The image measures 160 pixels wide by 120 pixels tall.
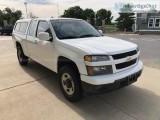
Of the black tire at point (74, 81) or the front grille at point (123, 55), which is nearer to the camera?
the front grille at point (123, 55)

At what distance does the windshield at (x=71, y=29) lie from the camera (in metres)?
4.42

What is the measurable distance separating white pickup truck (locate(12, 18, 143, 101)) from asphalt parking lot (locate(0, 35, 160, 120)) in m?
0.37

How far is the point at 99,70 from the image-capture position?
11.1ft

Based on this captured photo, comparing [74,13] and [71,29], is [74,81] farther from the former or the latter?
[74,13]

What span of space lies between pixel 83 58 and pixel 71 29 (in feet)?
4.94

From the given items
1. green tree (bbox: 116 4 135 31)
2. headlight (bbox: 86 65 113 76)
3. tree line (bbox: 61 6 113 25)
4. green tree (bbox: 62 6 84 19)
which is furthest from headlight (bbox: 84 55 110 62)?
green tree (bbox: 62 6 84 19)

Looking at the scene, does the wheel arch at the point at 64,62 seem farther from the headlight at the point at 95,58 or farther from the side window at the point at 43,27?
the side window at the point at 43,27

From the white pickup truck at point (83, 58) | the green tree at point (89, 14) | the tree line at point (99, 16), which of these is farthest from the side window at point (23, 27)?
the green tree at point (89, 14)

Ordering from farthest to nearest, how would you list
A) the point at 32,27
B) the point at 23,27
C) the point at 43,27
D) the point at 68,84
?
1. the point at 23,27
2. the point at 32,27
3. the point at 43,27
4. the point at 68,84

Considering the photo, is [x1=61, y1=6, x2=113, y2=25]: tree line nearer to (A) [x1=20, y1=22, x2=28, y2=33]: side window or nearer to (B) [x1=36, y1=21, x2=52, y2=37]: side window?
(A) [x1=20, y1=22, x2=28, y2=33]: side window

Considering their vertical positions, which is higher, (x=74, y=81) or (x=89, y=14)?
(x=89, y=14)

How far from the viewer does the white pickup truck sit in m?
3.36

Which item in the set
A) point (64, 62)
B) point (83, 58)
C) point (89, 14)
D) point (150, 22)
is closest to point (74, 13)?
point (89, 14)

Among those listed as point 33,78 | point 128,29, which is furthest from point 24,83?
point 128,29
